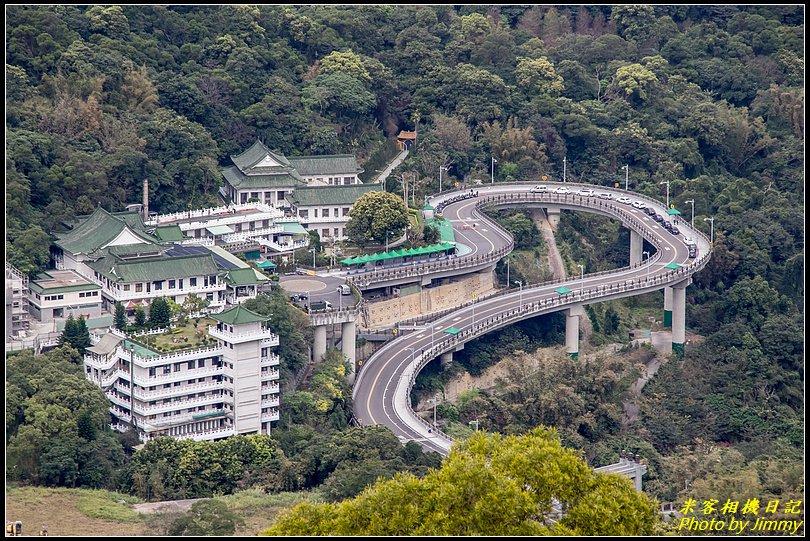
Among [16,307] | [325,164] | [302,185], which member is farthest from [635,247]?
[16,307]

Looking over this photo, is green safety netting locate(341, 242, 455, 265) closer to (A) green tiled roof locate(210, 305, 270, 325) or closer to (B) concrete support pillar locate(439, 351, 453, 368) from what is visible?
(B) concrete support pillar locate(439, 351, 453, 368)

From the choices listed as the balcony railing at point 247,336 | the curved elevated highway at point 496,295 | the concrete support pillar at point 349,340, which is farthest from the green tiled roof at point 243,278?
the balcony railing at point 247,336

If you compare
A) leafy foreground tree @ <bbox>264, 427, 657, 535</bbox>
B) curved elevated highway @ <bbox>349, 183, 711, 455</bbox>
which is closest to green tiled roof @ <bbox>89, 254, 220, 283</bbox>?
curved elevated highway @ <bbox>349, 183, 711, 455</bbox>

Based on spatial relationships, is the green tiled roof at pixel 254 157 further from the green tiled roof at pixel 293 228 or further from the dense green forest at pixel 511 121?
the green tiled roof at pixel 293 228

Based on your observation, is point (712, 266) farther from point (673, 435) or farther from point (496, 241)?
point (673, 435)

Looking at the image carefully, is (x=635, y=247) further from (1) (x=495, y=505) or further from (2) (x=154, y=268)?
(1) (x=495, y=505)
